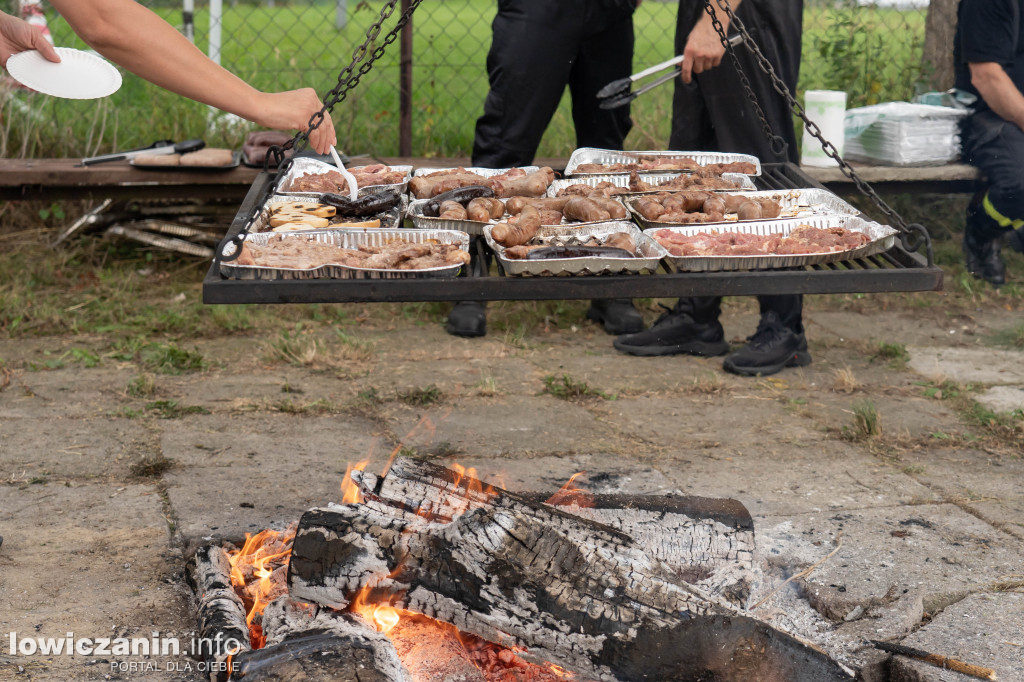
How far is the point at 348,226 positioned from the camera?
2.93 meters

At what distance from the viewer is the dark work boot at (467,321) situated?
5.42 m

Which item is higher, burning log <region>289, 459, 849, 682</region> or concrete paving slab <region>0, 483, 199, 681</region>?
burning log <region>289, 459, 849, 682</region>

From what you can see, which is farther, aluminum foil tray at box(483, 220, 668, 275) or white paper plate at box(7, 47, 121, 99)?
white paper plate at box(7, 47, 121, 99)

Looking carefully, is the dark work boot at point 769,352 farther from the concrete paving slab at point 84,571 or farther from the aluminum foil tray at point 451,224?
the concrete paving slab at point 84,571

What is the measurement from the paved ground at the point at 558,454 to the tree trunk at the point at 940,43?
2.20 m

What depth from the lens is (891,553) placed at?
122 inches

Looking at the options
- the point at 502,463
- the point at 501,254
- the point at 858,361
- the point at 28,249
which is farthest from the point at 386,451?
the point at 28,249

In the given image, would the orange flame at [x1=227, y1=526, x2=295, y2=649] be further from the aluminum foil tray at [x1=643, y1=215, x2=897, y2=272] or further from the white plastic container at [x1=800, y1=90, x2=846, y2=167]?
the white plastic container at [x1=800, y1=90, x2=846, y2=167]

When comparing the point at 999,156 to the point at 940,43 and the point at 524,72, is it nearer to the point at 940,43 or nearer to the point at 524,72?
the point at 940,43

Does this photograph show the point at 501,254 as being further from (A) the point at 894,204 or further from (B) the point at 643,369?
(A) the point at 894,204

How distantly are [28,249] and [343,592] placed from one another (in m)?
4.77

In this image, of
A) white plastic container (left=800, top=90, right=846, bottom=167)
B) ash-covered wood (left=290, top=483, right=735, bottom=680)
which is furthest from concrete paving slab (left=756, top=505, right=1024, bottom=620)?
white plastic container (left=800, top=90, right=846, bottom=167)

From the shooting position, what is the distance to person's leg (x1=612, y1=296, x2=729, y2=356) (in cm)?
522

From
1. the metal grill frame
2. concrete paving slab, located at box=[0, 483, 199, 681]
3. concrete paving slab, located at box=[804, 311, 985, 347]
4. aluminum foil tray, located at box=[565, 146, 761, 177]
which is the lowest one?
concrete paving slab, located at box=[0, 483, 199, 681]
